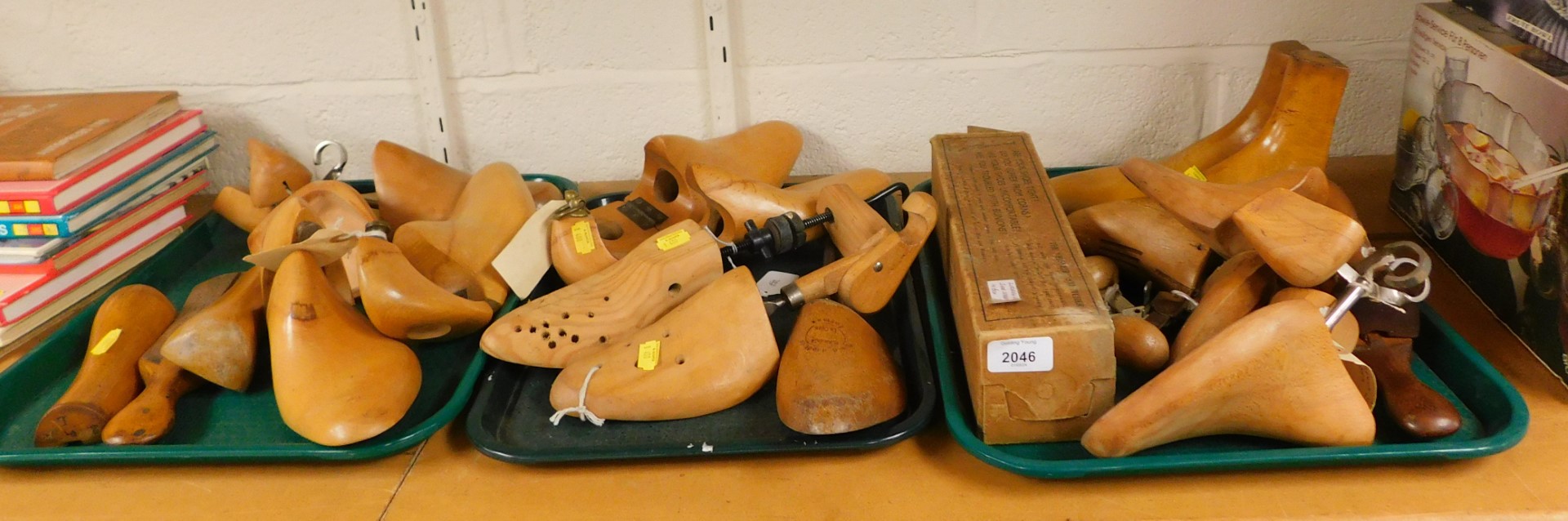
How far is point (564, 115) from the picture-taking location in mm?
1369

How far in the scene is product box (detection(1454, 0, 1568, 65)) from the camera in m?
0.90

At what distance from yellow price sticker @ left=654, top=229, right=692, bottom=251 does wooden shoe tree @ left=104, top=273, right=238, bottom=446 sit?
44 cm

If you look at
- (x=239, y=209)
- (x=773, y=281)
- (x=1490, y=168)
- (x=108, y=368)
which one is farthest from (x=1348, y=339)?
(x=239, y=209)

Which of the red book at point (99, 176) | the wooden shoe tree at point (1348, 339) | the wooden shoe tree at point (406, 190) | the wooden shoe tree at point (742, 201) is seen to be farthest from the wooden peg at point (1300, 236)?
the red book at point (99, 176)

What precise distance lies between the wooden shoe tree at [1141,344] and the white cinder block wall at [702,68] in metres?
0.53

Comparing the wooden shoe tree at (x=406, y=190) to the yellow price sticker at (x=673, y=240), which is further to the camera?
the wooden shoe tree at (x=406, y=190)

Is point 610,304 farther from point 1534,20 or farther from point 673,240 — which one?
point 1534,20

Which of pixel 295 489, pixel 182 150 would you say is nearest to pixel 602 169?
pixel 182 150

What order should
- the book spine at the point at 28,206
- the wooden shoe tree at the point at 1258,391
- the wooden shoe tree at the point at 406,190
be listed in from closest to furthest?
the wooden shoe tree at the point at 1258,391 → the book spine at the point at 28,206 → the wooden shoe tree at the point at 406,190

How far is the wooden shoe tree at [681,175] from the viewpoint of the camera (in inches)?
46.0

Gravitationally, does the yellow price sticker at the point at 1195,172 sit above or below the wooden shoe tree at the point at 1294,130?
below

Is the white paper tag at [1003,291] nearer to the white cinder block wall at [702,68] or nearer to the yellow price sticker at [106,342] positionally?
the white cinder block wall at [702,68]

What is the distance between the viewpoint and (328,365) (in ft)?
2.95

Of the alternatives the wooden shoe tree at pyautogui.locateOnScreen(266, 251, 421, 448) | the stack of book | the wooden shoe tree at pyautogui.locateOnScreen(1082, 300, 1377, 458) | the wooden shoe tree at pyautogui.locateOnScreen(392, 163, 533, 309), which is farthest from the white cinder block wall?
the wooden shoe tree at pyautogui.locateOnScreen(1082, 300, 1377, 458)
